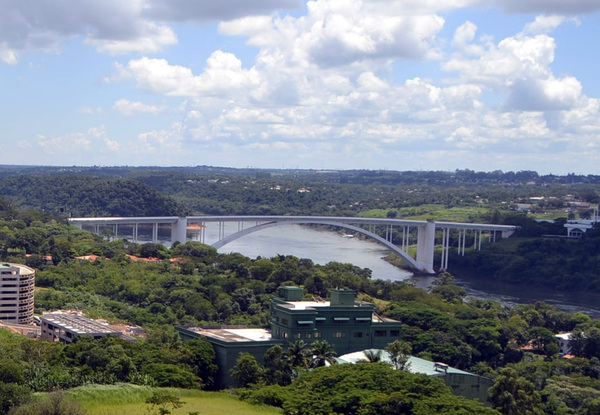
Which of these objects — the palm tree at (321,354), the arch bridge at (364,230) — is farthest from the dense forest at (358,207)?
the palm tree at (321,354)

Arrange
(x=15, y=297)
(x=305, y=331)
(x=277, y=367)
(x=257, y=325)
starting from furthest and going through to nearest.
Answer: (x=15, y=297)
(x=257, y=325)
(x=305, y=331)
(x=277, y=367)

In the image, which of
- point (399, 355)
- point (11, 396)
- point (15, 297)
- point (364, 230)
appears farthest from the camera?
point (364, 230)

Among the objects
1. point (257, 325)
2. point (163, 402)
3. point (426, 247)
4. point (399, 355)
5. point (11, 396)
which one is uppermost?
point (11, 396)

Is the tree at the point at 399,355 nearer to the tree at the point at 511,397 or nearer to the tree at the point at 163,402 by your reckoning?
the tree at the point at 511,397

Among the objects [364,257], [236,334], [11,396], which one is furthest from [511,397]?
[364,257]

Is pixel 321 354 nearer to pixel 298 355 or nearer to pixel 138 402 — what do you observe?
pixel 298 355

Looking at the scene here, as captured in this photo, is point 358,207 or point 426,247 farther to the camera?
point 358,207
